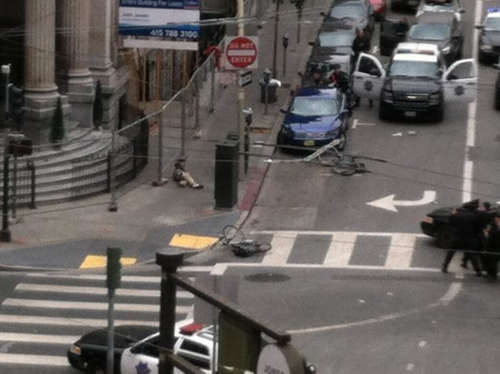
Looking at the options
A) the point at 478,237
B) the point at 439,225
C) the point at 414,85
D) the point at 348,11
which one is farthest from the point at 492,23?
the point at 478,237

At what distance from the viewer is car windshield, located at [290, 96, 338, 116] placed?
134 ft

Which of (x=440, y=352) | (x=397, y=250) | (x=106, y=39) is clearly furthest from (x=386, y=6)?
(x=440, y=352)

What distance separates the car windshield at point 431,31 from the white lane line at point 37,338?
28.4m

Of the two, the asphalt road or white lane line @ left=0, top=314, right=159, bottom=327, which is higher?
the asphalt road

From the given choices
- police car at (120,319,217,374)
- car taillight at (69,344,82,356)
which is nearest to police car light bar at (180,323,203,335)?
police car at (120,319,217,374)

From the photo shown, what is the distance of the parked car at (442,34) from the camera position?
5012 cm

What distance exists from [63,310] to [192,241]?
605 centimetres

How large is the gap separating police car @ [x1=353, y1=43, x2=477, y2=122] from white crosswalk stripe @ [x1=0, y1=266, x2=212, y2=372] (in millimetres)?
14969

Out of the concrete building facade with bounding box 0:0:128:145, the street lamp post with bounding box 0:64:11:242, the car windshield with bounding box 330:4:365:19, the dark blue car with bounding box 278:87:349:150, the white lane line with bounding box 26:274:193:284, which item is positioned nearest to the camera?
the white lane line with bounding box 26:274:193:284

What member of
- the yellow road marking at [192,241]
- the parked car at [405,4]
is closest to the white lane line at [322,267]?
the yellow road marking at [192,241]

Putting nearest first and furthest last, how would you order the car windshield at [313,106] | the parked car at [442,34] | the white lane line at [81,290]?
the white lane line at [81,290]
the car windshield at [313,106]
the parked car at [442,34]

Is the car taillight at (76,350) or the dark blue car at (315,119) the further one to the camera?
the dark blue car at (315,119)

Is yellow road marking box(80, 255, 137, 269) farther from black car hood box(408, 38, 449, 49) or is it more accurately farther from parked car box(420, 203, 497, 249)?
black car hood box(408, 38, 449, 49)

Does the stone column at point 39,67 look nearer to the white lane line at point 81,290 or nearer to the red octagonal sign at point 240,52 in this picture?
the red octagonal sign at point 240,52
